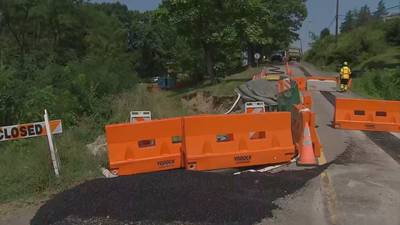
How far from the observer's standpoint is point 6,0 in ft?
189

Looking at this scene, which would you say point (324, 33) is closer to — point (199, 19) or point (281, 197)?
point (199, 19)

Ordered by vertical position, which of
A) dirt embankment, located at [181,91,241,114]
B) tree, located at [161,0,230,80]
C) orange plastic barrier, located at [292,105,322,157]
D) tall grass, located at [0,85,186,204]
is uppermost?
tree, located at [161,0,230,80]

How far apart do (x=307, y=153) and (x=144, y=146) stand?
120 inches

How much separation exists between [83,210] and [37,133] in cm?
285

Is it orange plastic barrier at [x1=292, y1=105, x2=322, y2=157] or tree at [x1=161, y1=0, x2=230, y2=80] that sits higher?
tree at [x1=161, y1=0, x2=230, y2=80]

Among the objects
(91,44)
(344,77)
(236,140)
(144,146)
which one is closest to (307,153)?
(236,140)

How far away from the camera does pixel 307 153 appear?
413 inches

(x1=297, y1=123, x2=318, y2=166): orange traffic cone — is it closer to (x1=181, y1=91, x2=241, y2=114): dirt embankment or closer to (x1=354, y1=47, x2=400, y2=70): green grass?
(x1=181, y1=91, x2=241, y2=114): dirt embankment

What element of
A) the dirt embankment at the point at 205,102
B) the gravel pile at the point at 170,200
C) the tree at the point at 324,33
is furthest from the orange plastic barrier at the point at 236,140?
the tree at the point at 324,33

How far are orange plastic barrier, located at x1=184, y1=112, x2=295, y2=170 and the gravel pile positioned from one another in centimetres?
131

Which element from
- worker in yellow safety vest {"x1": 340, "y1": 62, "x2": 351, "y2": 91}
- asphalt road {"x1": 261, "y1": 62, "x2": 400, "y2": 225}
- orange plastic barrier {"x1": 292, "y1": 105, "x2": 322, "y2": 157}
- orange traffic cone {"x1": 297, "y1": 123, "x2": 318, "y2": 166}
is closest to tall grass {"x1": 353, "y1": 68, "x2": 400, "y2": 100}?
worker in yellow safety vest {"x1": 340, "y1": 62, "x2": 351, "y2": 91}

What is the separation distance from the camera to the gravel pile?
277 inches

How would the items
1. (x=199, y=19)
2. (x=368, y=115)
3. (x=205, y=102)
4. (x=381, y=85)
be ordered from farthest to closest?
(x=199, y=19) → (x=205, y=102) → (x=381, y=85) → (x=368, y=115)

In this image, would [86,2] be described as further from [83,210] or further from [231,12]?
[83,210]
